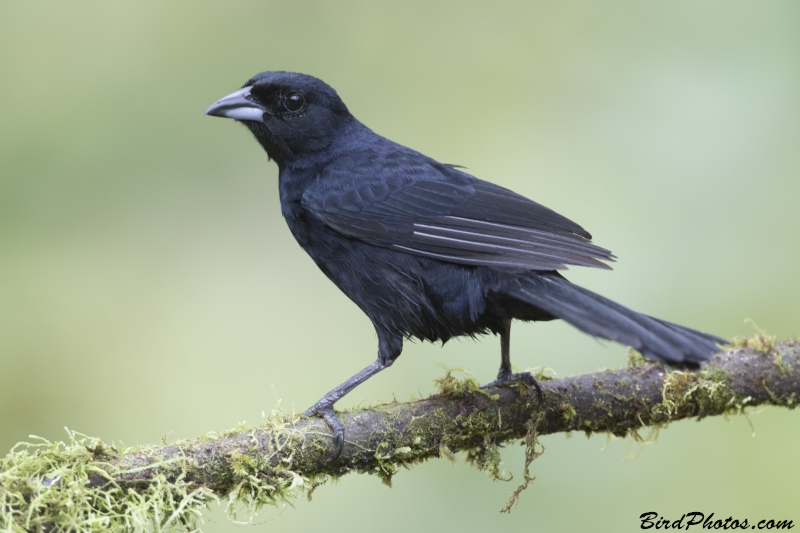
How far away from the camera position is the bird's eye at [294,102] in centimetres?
407

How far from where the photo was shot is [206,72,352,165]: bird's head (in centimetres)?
405

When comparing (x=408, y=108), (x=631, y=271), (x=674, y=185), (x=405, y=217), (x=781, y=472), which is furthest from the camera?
(x=408, y=108)

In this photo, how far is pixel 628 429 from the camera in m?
3.33

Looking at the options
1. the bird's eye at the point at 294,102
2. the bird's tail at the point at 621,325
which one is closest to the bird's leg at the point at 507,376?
the bird's tail at the point at 621,325

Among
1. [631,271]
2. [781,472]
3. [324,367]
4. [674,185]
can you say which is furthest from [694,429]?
[324,367]

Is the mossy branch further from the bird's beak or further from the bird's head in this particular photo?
the bird's beak

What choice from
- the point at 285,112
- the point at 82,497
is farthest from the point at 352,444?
the point at 285,112

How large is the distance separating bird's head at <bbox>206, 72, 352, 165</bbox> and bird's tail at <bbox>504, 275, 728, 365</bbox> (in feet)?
5.29

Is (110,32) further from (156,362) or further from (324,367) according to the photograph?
(324,367)

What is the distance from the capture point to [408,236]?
3.46 metres

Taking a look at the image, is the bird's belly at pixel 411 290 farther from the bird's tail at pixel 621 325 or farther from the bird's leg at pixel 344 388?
the bird's tail at pixel 621 325

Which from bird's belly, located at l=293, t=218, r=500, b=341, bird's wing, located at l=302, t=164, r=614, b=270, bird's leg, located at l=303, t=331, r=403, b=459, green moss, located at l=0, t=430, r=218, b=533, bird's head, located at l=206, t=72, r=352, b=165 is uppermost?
bird's head, located at l=206, t=72, r=352, b=165

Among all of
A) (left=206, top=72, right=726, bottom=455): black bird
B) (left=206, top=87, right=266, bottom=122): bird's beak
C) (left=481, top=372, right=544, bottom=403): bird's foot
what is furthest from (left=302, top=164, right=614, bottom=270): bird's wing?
(left=206, top=87, right=266, bottom=122): bird's beak

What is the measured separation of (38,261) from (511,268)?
4.42 metres
